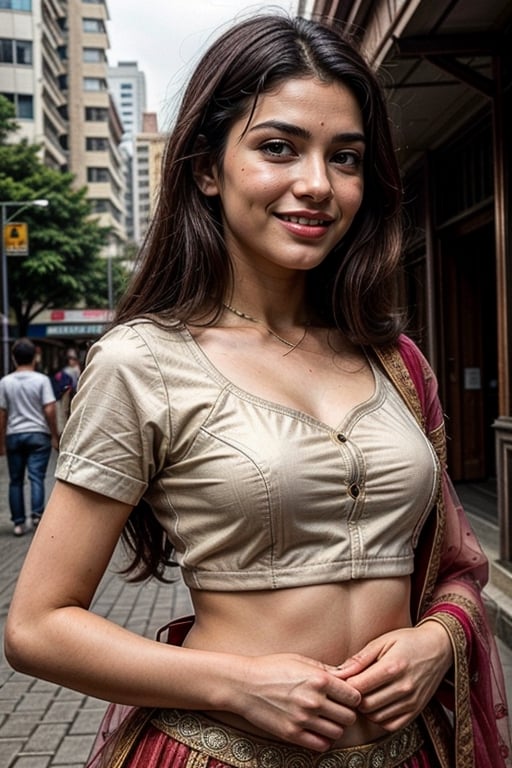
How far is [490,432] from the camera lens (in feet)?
32.9

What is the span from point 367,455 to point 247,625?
336mm

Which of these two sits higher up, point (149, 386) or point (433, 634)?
point (149, 386)

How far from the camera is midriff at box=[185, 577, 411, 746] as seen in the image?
4.54 ft

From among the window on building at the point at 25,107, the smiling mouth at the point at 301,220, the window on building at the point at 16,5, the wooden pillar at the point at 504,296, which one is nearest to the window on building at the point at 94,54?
the window on building at the point at 16,5

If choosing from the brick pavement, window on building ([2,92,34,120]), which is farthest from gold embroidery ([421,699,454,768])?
window on building ([2,92,34,120])

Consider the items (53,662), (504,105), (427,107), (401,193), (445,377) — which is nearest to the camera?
(53,662)

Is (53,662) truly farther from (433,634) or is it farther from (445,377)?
(445,377)

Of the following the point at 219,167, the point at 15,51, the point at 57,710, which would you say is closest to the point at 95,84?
the point at 15,51

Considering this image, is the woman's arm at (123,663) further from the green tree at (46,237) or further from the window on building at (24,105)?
the window on building at (24,105)

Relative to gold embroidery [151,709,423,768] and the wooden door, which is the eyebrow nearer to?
gold embroidery [151,709,423,768]

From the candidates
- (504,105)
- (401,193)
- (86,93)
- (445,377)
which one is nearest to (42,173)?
(445,377)

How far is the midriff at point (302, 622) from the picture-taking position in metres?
1.38

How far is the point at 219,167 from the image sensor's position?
1601 mm

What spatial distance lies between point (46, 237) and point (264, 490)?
115 ft
